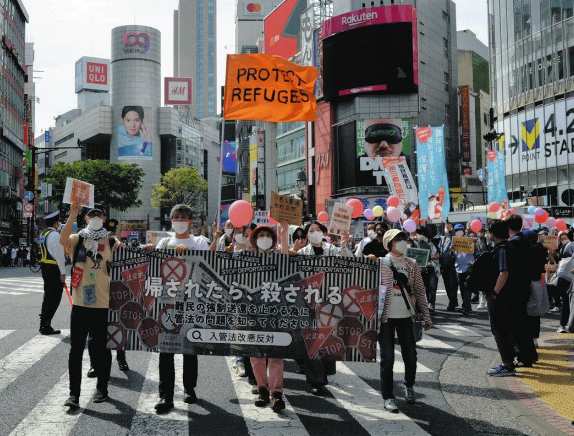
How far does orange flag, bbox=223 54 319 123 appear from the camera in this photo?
10.7 m

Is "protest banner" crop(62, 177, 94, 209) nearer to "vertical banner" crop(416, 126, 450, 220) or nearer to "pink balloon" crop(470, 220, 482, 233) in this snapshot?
"pink balloon" crop(470, 220, 482, 233)

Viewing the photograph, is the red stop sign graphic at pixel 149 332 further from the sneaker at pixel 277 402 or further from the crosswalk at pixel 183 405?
the sneaker at pixel 277 402

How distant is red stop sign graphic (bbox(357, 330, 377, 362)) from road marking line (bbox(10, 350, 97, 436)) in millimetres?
2818

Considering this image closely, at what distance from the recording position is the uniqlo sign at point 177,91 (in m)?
122

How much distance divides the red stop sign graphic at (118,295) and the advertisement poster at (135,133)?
352 ft

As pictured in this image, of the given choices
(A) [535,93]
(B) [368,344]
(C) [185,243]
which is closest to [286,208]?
(C) [185,243]

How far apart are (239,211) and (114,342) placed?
2080mm

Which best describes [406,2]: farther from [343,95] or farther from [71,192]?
[71,192]

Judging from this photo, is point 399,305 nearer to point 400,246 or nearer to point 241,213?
point 400,246

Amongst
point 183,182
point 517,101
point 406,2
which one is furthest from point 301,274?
point 183,182

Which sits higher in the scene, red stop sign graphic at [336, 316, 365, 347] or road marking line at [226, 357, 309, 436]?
red stop sign graphic at [336, 316, 365, 347]

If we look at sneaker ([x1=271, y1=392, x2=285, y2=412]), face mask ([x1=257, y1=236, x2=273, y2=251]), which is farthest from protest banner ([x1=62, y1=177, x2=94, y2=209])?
sneaker ([x1=271, y1=392, x2=285, y2=412])

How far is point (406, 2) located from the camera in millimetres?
58000

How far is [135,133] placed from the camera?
111438mm
